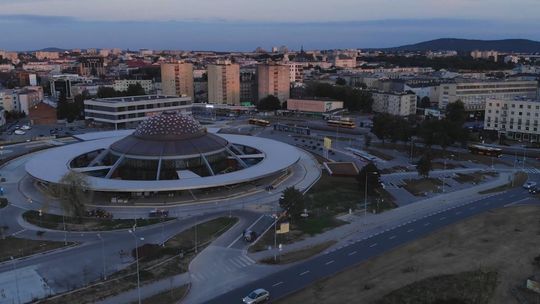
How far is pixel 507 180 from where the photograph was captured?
6241 centimetres

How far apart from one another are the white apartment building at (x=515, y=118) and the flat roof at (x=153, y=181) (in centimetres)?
4697

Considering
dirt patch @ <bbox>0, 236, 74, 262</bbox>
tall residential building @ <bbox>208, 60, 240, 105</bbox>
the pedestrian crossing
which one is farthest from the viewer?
tall residential building @ <bbox>208, 60, 240, 105</bbox>

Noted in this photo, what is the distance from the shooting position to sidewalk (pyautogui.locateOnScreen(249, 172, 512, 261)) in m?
40.0

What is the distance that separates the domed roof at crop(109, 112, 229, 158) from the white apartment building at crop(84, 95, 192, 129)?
46.0 metres

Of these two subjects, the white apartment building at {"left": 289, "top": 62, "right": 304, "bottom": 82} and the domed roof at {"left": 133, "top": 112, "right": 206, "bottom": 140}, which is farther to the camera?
the white apartment building at {"left": 289, "top": 62, "right": 304, "bottom": 82}

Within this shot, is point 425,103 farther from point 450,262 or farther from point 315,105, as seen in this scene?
point 450,262

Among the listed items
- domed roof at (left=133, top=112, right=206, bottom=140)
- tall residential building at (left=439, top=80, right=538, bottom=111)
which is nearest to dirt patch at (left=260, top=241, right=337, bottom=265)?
domed roof at (left=133, top=112, right=206, bottom=140)

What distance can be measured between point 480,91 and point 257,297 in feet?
398

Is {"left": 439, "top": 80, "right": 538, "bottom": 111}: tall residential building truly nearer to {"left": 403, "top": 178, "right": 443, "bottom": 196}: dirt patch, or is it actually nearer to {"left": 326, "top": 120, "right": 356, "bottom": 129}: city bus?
{"left": 326, "top": 120, "right": 356, "bottom": 129}: city bus

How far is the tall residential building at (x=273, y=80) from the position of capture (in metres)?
143

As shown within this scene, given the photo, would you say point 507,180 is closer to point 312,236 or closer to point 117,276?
point 312,236

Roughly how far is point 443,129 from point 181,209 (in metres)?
47.7

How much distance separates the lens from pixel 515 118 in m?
90.2

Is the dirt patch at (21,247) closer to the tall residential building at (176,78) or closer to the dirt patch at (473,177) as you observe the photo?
the dirt patch at (473,177)
